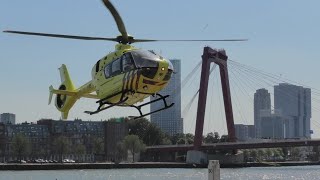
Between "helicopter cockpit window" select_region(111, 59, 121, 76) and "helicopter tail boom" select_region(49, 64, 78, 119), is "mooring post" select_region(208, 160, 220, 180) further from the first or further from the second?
"helicopter tail boom" select_region(49, 64, 78, 119)

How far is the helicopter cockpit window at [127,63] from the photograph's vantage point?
2253cm

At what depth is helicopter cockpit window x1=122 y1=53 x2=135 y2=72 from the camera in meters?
22.5

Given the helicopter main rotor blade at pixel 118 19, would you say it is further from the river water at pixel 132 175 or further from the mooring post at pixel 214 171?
the river water at pixel 132 175

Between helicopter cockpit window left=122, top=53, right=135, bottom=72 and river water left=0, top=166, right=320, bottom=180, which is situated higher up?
helicopter cockpit window left=122, top=53, right=135, bottom=72

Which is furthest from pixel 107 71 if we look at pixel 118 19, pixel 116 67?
pixel 118 19

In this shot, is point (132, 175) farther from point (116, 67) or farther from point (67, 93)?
point (116, 67)

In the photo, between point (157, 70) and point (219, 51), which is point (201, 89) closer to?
point (219, 51)

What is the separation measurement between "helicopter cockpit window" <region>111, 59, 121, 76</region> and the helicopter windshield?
748 millimetres

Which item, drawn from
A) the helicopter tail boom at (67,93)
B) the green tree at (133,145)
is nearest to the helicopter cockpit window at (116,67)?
the helicopter tail boom at (67,93)

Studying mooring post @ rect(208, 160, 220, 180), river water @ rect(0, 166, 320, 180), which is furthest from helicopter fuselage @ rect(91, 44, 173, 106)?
river water @ rect(0, 166, 320, 180)

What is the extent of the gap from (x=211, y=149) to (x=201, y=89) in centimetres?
1496

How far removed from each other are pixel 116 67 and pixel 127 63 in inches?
25.7

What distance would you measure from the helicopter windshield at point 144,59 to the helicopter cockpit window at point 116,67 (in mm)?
748

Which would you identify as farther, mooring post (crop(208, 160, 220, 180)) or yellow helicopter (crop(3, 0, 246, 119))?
yellow helicopter (crop(3, 0, 246, 119))
